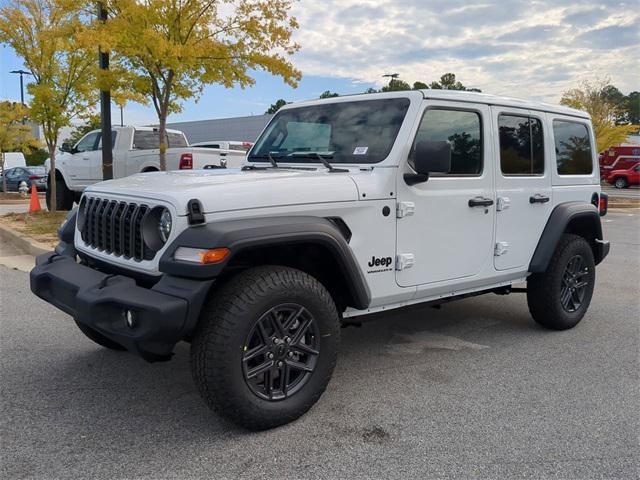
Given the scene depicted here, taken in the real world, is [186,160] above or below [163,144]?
below

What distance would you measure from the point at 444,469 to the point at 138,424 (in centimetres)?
166

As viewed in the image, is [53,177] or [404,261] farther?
[53,177]

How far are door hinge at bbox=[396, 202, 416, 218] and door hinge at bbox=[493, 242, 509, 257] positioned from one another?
3.31ft

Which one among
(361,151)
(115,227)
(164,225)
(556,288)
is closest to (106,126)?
(115,227)

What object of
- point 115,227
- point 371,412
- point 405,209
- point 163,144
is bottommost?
point 371,412

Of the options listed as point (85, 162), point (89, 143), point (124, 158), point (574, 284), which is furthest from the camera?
point (89, 143)

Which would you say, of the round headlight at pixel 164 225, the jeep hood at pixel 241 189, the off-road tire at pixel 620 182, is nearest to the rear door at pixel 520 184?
the jeep hood at pixel 241 189

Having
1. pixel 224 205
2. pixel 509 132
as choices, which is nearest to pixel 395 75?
pixel 509 132

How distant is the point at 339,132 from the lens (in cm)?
405

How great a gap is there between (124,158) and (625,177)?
30.2m

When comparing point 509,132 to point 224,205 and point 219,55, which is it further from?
point 219,55

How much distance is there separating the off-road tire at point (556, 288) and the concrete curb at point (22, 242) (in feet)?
20.8

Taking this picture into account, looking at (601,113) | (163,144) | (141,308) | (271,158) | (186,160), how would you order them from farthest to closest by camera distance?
1. (601,113)
2. (186,160)
3. (163,144)
4. (271,158)
5. (141,308)

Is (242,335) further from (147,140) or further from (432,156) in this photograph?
(147,140)
